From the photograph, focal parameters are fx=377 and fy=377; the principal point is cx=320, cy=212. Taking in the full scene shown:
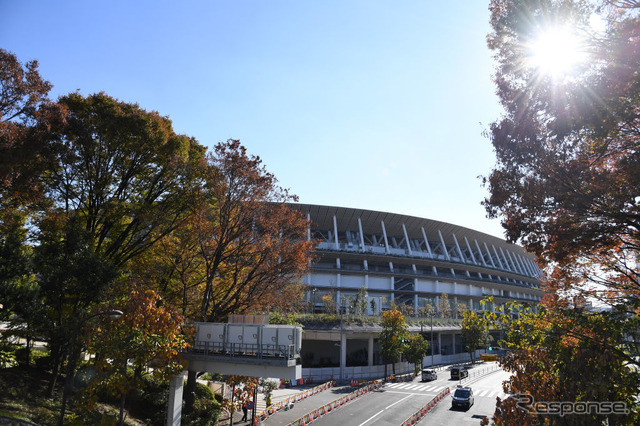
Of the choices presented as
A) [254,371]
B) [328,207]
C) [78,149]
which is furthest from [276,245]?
[328,207]

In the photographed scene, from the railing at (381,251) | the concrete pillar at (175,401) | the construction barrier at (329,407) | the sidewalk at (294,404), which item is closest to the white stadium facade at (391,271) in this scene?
→ the railing at (381,251)

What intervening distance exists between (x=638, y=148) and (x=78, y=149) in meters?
21.4

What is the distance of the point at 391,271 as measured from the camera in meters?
68.6

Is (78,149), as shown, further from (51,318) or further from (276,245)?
(276,245)

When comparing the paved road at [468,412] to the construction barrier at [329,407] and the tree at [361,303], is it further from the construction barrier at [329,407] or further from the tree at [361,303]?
the tree at [361,303]

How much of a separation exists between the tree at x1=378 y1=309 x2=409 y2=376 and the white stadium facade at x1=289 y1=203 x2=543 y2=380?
23.0ft

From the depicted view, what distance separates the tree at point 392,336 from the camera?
138 ft

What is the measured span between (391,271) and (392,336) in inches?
1059

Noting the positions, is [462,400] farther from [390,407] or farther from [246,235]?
[246,235]

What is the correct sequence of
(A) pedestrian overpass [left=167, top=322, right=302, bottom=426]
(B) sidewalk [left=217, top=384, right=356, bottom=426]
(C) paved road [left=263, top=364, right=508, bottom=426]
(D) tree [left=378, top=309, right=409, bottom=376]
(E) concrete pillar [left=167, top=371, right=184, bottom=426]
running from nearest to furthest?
(A) pedestrian overpass [left=167, top=322, right=302, bottom=426], (E) concrete pillar [left=167, top=371, right=184, bottom=426], (B) sidewalk [left=217, top=384, right=356, bottom=426], (C) paved road [left=263, top=364, right=508, bottom=426], (D) tree [left=378, top=309, right=409, bottom=376]

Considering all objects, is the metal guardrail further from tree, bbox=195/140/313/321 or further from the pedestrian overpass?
the pedestrian overpass

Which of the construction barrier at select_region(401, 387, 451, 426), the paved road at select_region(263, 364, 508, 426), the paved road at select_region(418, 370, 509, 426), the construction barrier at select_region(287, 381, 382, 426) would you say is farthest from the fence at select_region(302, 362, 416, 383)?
the construction barrier at select_region(401, 387, 451, 426)

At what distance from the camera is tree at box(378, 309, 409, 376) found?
4216 cm

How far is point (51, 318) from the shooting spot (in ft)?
61.7
